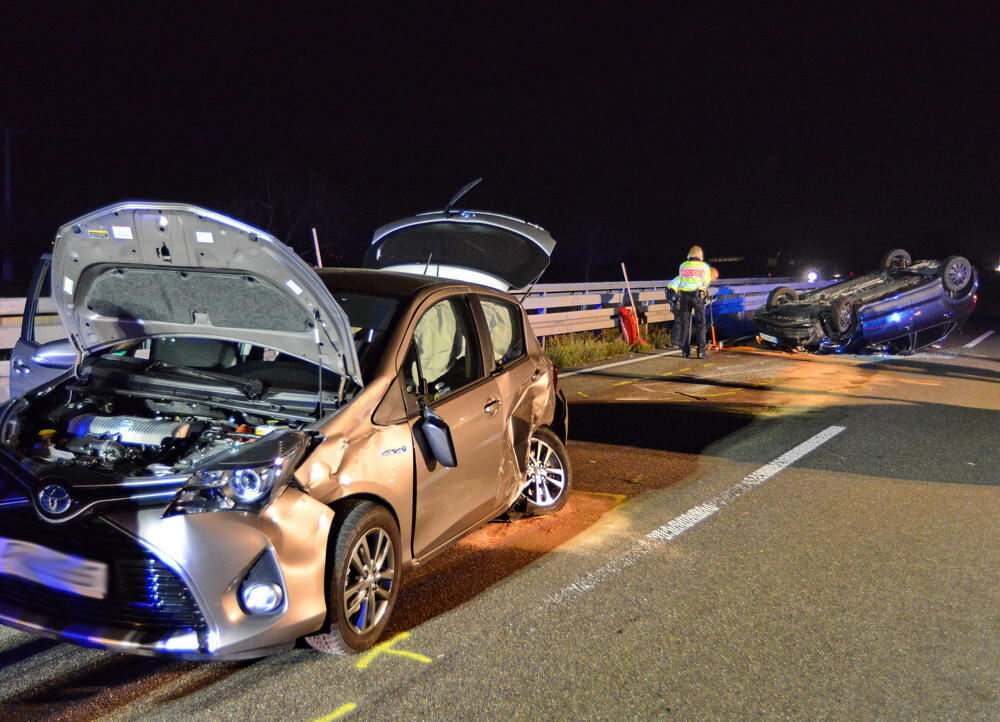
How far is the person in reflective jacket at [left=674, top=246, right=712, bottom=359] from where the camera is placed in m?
14.9

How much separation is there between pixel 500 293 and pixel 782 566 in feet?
7.39

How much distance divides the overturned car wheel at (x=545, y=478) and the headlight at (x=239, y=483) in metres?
2.34

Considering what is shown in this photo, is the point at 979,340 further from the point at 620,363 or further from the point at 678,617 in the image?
the point at 678,617

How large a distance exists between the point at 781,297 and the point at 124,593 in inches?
600

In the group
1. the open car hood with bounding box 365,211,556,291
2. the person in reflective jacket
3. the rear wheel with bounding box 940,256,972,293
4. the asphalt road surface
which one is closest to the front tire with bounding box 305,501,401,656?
the asphalt road surface

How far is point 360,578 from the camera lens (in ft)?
12.2

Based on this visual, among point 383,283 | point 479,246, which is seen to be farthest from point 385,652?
point 479,246

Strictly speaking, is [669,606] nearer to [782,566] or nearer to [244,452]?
[782,566]

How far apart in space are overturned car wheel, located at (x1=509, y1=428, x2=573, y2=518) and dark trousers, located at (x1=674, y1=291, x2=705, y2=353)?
382 inches

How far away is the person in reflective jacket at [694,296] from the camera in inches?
586

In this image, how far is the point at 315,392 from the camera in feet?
13.9

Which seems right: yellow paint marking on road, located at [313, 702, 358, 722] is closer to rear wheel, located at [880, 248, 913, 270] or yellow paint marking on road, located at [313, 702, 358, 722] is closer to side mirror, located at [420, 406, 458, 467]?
side mirror, located at [420, 406, 458, 467]

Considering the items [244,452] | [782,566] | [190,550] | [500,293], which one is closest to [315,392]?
[244,452]

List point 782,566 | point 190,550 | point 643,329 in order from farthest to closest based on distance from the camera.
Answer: point 643,329
point 782,566
point 190,550
